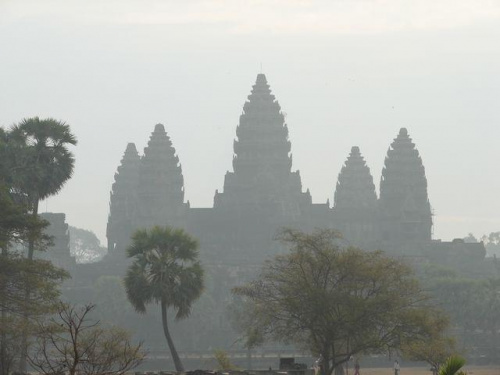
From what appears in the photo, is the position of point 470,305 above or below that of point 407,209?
below

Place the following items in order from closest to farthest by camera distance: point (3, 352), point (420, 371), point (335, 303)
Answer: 1. point (3, 352)
2. point (335, 303)
3. point (420, 371)

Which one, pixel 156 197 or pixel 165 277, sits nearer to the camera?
pixel 165 277

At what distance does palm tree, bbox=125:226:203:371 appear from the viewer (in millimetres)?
71250

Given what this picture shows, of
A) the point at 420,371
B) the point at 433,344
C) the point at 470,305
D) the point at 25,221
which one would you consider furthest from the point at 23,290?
the point at 470,305

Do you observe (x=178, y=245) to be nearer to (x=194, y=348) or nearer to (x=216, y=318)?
(x=194, y=348)

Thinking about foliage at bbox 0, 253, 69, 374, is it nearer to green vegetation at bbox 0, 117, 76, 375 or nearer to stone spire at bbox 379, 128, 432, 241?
green vegetation at bbox 0, 117, 76, 375

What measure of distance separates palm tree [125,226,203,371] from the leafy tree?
217cm

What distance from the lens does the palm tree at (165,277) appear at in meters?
71.2

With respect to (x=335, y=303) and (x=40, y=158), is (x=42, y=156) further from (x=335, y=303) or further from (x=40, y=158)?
(x=335, y=303)

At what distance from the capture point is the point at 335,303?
233 feet

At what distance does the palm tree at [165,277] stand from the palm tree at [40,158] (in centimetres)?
560

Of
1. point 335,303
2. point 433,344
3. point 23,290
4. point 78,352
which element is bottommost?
point 78,352

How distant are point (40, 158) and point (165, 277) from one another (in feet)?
30.1

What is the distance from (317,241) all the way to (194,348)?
79.1 metres
